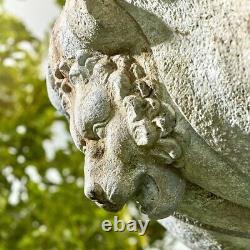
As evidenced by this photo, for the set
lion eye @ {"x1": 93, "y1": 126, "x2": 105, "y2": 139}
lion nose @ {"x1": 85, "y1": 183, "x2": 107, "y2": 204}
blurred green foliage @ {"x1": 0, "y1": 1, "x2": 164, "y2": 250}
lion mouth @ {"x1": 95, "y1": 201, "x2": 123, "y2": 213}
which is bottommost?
blurred green foliage @ {"x1": 0, "y1": 1, "x2": 164, "y2": 250}

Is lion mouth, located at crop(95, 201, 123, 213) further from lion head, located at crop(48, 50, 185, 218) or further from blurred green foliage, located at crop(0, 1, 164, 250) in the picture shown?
blurred green foliage, located at crop(0, 1, 164, 250)

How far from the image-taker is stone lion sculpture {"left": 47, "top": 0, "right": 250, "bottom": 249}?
0.68 meters

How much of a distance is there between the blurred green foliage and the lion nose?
1507mm

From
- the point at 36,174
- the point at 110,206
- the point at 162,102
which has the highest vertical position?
the point at 162,102

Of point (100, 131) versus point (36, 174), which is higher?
point (100, 131)

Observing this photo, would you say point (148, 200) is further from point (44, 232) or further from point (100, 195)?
point (44, 232)

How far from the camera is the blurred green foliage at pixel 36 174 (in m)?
2.39

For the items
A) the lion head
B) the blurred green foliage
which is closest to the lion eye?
the lion head

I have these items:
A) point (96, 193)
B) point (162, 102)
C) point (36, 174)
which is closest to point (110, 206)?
point (96, 193)

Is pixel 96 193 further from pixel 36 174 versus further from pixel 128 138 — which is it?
pixel 36 174

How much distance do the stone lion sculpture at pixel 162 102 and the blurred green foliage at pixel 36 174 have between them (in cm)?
151

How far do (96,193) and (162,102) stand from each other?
0.48 ft

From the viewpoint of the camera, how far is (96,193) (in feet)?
2.53

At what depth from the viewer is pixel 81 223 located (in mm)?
2402
